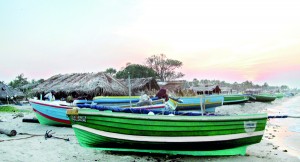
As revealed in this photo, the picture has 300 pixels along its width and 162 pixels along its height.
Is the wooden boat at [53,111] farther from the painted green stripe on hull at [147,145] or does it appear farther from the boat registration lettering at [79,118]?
the boat registration lettering at [79,118]

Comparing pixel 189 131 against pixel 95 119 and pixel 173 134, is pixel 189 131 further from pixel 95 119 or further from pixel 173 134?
pixel 95 119

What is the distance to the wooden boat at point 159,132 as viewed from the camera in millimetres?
5926

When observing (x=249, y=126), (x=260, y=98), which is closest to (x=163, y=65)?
(x=260, y=98)

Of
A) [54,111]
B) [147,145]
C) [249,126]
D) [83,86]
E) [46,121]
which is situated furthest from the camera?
[83,86]

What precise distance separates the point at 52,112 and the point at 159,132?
6.37m

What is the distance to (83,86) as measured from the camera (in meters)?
19.2

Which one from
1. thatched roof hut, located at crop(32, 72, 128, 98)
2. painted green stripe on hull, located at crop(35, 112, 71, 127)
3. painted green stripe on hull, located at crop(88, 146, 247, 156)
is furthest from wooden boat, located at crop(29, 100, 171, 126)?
thatched roof hut, located at crop(32, 72, 128, 98)

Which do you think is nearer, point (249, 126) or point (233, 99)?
point (249, 126)

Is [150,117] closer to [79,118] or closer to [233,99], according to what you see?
[79,118]

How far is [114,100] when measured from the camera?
49.8 feet

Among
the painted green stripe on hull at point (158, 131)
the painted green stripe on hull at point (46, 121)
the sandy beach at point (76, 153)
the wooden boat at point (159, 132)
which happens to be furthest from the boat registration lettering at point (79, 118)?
the painted green stripe on hull at point (46, 121)

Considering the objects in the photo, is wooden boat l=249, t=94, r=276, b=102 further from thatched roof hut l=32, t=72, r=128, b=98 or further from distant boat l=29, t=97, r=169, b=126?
distant boat l=29, t=97, r=169, b=126

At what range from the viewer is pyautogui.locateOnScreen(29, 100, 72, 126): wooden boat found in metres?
10.3

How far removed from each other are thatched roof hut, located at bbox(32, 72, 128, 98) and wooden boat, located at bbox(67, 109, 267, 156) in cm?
1240
